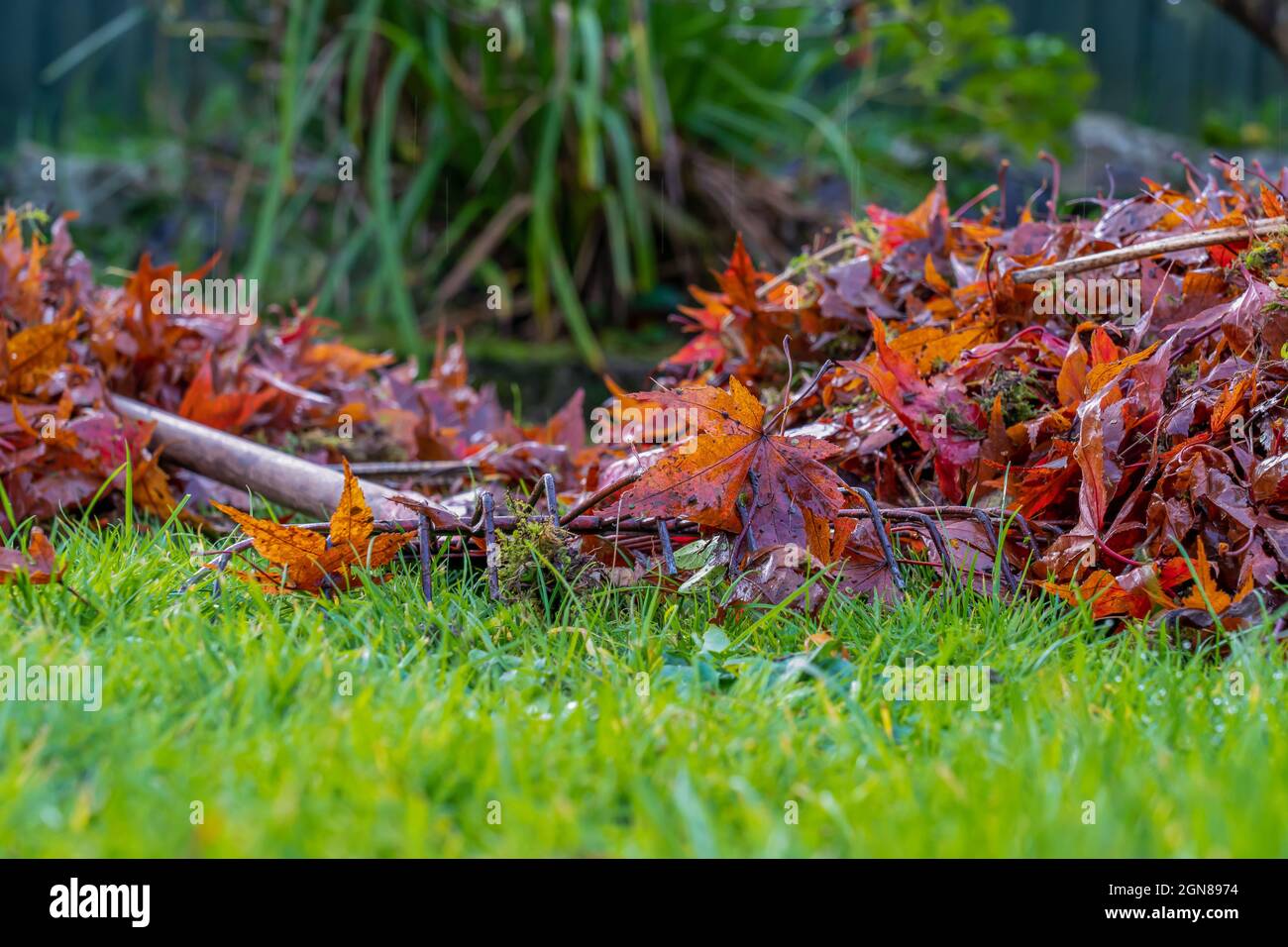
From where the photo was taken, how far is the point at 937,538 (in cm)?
186

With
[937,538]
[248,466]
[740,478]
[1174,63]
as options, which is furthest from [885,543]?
[1174,63]

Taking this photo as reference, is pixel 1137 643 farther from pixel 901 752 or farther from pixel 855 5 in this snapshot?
pixel 855 5

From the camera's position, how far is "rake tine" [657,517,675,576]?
1.79m

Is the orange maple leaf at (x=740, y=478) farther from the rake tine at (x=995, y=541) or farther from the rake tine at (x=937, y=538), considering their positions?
the rake tine at (x=995, y=541)

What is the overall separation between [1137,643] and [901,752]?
1.56 ft

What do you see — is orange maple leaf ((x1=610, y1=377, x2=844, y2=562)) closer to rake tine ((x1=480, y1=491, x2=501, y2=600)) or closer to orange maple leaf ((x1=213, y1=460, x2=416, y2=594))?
rake tine ((x1=480, y1=491, x2=501, y2=600))

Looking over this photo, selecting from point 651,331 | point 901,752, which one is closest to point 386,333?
point 651,331

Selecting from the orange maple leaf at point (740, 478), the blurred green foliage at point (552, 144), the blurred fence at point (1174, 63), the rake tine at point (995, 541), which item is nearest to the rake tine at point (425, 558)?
the orange maple leaf at point (740, 478)

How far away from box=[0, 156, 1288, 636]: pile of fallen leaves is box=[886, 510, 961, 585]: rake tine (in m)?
0.01

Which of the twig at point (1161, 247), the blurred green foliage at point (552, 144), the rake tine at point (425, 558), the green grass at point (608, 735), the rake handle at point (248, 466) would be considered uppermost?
the blurred green foliage at point (552, 144)

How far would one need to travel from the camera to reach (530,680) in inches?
59.1

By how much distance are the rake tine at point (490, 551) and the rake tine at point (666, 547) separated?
10.2 inches

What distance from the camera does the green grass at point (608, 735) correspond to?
108 centimetres

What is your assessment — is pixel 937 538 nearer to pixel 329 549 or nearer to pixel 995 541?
pixel 995 541
